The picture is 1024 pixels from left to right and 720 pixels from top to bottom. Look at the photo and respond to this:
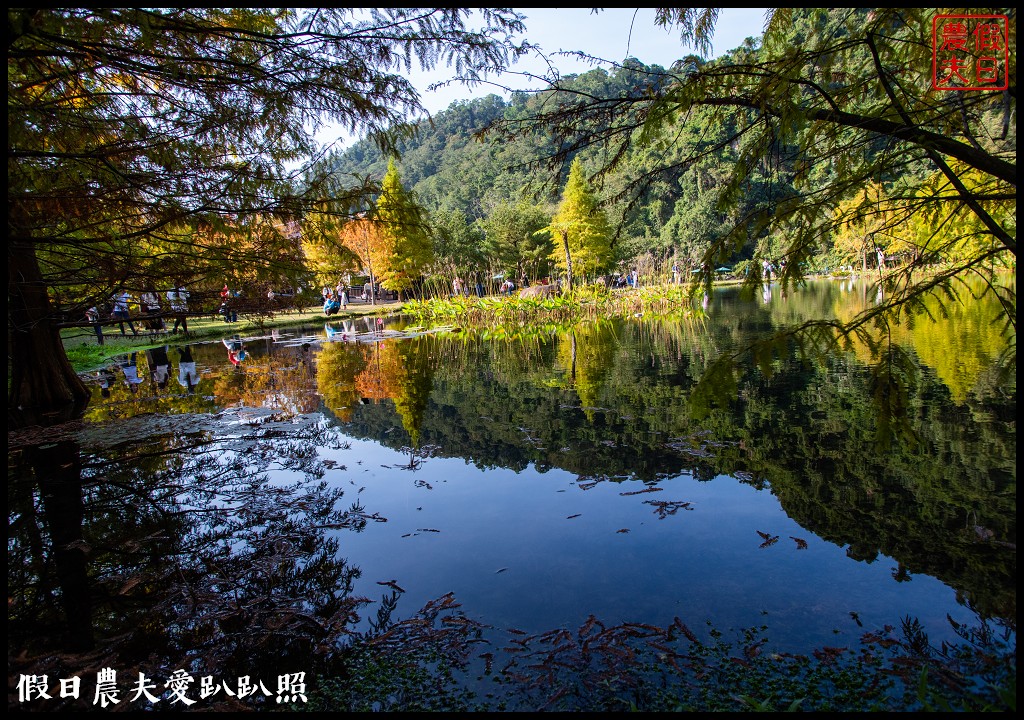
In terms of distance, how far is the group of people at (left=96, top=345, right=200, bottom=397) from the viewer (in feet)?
33.2

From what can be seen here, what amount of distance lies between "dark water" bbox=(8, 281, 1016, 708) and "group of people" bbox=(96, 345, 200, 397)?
2.35m

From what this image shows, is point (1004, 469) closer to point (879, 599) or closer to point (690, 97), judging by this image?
point (879, 599)

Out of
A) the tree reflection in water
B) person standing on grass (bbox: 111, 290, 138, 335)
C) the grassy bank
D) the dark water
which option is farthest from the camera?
the grassy bank

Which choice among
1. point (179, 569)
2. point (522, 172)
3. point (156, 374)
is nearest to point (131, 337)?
point (156, 374)

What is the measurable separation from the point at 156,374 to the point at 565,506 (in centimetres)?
1073

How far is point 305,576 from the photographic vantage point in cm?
318

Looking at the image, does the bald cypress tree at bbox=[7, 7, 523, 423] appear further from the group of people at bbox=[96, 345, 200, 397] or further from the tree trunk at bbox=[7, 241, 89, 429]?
the group of people at bbox=[96, 345, 200, 397]

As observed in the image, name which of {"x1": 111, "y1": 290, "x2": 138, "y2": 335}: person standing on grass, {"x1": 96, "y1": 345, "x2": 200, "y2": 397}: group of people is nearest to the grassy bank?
{"x1": 111, "y1": 290, "x2": 138, "y2": 335}: person standing on grass

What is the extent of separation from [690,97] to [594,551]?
8.17 ft

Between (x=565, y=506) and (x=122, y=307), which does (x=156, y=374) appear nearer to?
(x=122, y=307)

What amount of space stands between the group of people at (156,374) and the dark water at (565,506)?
235 cm

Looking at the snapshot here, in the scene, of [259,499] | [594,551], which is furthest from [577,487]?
[259,499]

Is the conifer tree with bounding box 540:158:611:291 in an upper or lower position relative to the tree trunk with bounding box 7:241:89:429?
upper

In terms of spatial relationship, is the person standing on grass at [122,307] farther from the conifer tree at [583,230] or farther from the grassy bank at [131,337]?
the conifer tree at [583,230]
